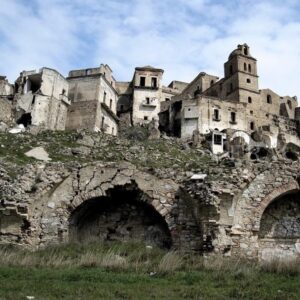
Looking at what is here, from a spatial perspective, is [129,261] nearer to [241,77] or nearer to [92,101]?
[92,101]

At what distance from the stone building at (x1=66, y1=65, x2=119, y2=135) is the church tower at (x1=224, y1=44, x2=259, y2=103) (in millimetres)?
17895

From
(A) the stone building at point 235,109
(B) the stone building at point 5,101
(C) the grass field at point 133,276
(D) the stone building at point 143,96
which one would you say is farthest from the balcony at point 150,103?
(C) the grass field at point 133,276

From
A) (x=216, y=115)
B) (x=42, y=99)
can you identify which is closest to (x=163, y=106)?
(x=216, y=115)

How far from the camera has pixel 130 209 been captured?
12703 millimetres

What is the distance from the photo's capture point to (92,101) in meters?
44.8

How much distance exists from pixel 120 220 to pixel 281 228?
467 centimetres

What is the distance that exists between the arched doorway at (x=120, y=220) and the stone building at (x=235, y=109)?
1214 inches

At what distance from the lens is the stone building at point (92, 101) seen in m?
43.8

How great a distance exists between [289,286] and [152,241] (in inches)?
224

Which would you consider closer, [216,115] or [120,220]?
[120,220]

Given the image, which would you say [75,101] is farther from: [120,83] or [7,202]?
[7,202]

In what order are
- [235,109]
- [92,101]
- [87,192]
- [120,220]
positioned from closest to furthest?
1. [87,192]
2. [120,220]
3. [92,101]
4. [235,109]

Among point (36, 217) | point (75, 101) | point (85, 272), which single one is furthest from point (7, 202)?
point (75, 101)

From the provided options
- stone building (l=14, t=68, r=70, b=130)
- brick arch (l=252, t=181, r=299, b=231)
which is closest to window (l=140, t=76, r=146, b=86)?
stone building (l=14, t=68, r=70, b=130)
